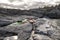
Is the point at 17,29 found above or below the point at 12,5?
below

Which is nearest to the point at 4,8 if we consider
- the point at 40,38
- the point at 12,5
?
the point at 12,5

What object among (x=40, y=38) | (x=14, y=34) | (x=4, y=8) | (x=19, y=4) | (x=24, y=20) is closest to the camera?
(x=40, y=38)

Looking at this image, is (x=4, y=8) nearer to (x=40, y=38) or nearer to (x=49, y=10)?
(x=49, y=10)

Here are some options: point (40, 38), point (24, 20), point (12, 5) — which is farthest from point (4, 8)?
point (40, 38)

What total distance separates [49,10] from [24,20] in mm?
737

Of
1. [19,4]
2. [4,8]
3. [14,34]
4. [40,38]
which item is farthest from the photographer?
[19,4]

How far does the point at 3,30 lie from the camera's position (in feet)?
9.93

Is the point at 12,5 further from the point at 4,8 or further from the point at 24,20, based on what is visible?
the point at 24,20

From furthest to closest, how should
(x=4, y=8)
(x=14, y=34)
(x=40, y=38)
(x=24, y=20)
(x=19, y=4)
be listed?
(x=19, y=4)
(x=4, y=8)
(x=24, y=20)
(x=14, y=34)
(x=40, y=38)

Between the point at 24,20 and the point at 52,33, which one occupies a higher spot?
the point at 24,20

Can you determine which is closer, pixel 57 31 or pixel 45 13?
pixel 57 31

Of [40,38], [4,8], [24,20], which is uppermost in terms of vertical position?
[4,8]

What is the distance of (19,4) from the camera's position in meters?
3.86

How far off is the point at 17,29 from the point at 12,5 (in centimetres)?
97
